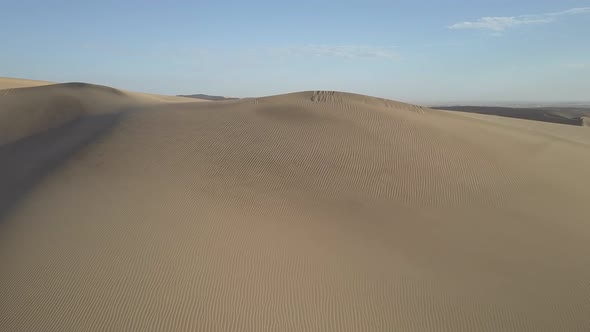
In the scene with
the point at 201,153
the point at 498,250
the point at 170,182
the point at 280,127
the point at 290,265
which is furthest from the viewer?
the point at 280,127

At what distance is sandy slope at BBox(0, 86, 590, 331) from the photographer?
4152 millimetres

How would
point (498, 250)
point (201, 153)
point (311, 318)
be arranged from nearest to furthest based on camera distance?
point (311, 318)
point (498, 250)
point (201, 153)

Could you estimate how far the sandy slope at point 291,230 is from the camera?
4152mm

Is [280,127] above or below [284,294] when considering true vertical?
above

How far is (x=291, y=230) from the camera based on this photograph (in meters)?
5.53

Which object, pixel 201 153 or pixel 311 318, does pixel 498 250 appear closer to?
pixel 311 318

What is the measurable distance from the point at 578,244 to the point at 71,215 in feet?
20.6

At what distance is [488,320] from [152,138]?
642 cm

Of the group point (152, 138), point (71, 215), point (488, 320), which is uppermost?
point (152, 138)

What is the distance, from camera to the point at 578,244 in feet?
19.3

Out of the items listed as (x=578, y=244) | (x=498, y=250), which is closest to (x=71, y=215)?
(x=498, y=250)

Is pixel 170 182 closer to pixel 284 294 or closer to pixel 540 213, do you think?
pixel 284 294

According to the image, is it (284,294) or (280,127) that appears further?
(280,127)

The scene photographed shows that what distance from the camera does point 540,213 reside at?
6.71 metres
